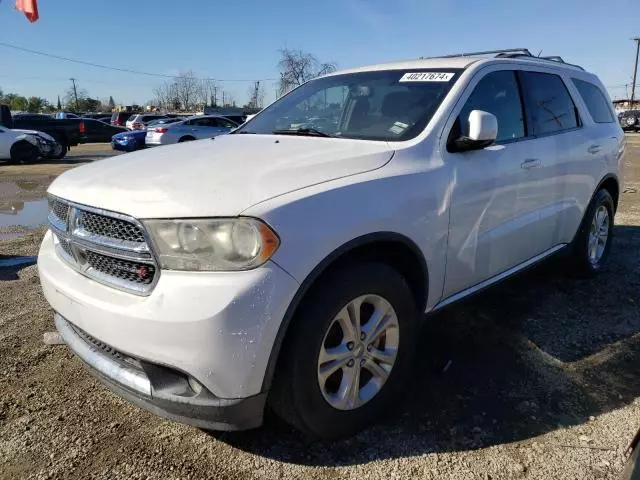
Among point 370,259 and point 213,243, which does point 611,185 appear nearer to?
point 370,259

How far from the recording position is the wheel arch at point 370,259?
2039 millimetres

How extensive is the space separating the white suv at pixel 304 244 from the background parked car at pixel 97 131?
2504cm

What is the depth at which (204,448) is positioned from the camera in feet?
7.97

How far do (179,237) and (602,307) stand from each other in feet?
11.7

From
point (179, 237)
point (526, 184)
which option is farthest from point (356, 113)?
point (179, 237)

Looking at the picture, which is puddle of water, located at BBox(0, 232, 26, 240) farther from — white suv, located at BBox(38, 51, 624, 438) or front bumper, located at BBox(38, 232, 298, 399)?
front bumper, located at BBox(38, 232, 298, 399)

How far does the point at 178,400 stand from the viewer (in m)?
2.05

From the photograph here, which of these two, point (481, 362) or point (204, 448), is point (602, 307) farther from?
point (204, 448)

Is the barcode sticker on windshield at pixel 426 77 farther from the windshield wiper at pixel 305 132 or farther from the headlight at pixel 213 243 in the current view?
the headlight at pixel 213 243

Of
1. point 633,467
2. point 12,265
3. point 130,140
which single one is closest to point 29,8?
point 130,140

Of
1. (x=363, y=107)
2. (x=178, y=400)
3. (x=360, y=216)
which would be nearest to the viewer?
(x=178, y=400)

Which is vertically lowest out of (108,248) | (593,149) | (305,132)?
(108,248)

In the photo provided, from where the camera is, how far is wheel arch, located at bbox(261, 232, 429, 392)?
80.3 inches

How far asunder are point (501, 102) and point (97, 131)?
26.1 metres
